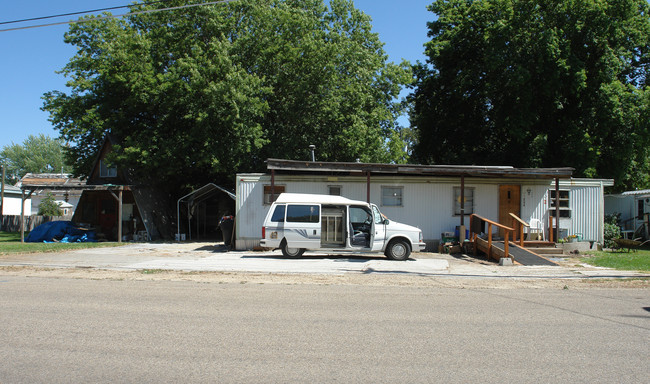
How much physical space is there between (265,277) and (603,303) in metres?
7.45

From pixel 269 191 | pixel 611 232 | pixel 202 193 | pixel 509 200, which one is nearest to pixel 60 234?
pixel 202 193

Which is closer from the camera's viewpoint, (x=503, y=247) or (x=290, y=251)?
(x=290, y=251)

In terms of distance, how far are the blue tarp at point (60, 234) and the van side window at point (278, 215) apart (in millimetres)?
14275

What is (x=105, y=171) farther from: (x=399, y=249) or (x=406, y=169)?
(x=399, y=249)

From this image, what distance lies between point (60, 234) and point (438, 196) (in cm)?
1918

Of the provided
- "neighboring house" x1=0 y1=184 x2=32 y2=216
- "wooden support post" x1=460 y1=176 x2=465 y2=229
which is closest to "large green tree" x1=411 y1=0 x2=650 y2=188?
"wooden support post" x1=460 y1=176 x2=465 y2=229

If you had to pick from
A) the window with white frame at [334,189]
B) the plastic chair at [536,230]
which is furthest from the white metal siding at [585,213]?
the window with white frame at [334,189]

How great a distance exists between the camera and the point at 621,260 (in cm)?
1641

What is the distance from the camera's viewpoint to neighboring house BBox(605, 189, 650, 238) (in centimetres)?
2402

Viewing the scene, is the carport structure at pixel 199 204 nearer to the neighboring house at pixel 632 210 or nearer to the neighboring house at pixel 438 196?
the neighboring house at pixel 438 196

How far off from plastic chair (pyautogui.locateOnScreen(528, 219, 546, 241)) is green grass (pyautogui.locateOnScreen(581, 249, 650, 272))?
2070 millimetres

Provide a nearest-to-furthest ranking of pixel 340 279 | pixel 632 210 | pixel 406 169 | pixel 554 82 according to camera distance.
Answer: pixel 340 279 → pixel 406 169 → pixel 632 210 → pixel 554 82

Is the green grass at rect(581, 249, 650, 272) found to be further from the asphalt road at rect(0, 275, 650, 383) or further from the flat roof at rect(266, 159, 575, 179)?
the asphalt road at rect(0, 275, 650, 383)

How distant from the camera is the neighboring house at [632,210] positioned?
2402 cm
